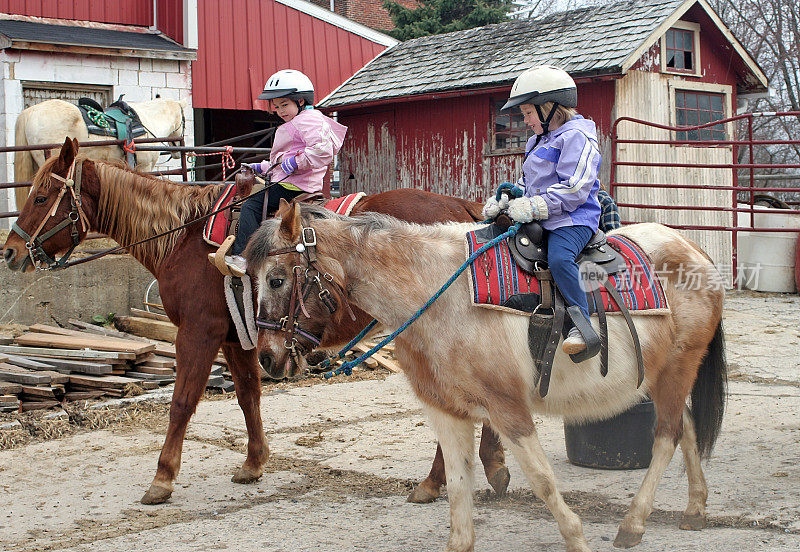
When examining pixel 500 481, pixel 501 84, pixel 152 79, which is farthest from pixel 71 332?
pixel 501 84

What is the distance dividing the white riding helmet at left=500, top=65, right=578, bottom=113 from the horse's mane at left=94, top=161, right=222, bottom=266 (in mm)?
2678

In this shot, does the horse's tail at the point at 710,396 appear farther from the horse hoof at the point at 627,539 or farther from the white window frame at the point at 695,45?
the white window frame at the point at 695,45

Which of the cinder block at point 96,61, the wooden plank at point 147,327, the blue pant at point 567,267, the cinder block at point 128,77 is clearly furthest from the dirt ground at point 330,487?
the cinder block at point 128,77

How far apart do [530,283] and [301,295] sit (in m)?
1.14

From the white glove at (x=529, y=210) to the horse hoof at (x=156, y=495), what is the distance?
295 centimetres

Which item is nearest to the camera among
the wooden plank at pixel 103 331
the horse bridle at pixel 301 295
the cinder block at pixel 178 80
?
the horse bridle at pixel 301 295

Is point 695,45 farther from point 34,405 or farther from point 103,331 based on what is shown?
point 34,405

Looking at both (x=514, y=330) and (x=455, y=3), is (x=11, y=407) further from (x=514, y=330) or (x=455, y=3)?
(x=455, y=3)

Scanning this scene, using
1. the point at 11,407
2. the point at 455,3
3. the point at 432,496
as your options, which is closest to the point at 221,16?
the point at 455,3

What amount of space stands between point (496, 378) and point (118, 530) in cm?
249

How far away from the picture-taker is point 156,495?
17.8 ft

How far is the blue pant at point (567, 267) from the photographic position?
4.13 metres

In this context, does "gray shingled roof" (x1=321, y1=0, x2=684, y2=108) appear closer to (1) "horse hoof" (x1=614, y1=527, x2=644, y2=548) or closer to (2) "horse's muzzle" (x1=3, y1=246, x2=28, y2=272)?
(2) "horse's muzzle" (x1=3, y1=246, x2=28, y2=272)

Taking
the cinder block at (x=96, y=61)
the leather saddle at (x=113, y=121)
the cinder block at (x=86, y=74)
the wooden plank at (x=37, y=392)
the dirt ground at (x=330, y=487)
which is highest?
the cinder block at (x=96, y=61)
